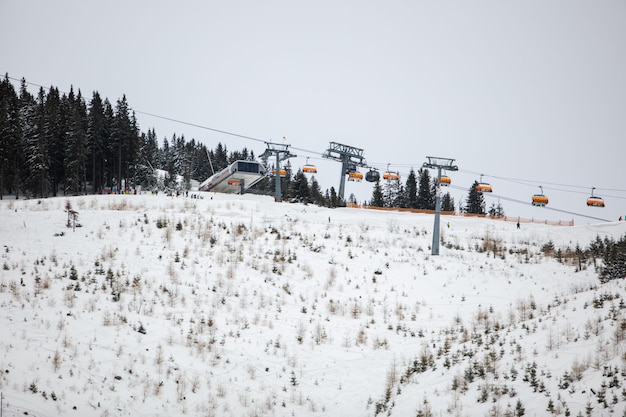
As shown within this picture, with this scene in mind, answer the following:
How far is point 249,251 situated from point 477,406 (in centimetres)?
1414

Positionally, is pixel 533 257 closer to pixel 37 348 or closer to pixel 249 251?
pixel 249 251

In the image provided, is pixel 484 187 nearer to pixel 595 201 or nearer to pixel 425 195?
pixel 595 201

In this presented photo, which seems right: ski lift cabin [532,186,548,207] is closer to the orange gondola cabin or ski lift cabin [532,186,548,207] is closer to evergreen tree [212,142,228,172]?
the orange gondola cabin

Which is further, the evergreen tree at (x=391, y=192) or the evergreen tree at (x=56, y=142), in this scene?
the evergreen tree at (x=391, y=192)

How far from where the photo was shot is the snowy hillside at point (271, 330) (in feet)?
29.6

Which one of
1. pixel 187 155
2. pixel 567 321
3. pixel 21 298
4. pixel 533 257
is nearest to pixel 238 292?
pixel 21 298

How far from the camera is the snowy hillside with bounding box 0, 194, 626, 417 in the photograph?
9.01m

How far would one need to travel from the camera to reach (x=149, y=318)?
12.8 metres

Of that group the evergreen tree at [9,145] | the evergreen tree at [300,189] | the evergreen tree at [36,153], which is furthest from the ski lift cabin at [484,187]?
the evergreen tree at [9,145]

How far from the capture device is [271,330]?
14.0 meters

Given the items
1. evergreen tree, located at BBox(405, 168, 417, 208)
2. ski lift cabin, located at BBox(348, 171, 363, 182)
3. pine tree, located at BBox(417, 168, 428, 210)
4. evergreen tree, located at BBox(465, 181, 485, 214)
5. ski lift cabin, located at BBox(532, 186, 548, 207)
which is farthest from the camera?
evergreen tree, located at BBox(405, 168, 417, 208)

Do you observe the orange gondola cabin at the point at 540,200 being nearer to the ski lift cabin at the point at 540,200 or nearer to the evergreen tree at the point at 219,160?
the ski lift cabin at the point at 540,200

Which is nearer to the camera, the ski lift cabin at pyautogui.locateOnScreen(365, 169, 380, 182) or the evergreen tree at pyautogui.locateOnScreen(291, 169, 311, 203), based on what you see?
the ski lift cabin at pyautogui.locateOnScreen(365, 169, 380, 182)

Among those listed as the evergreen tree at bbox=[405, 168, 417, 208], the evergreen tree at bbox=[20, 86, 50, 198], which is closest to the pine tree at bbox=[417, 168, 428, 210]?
the evergreen tree at bbox=[405, 168, 417, 208]
